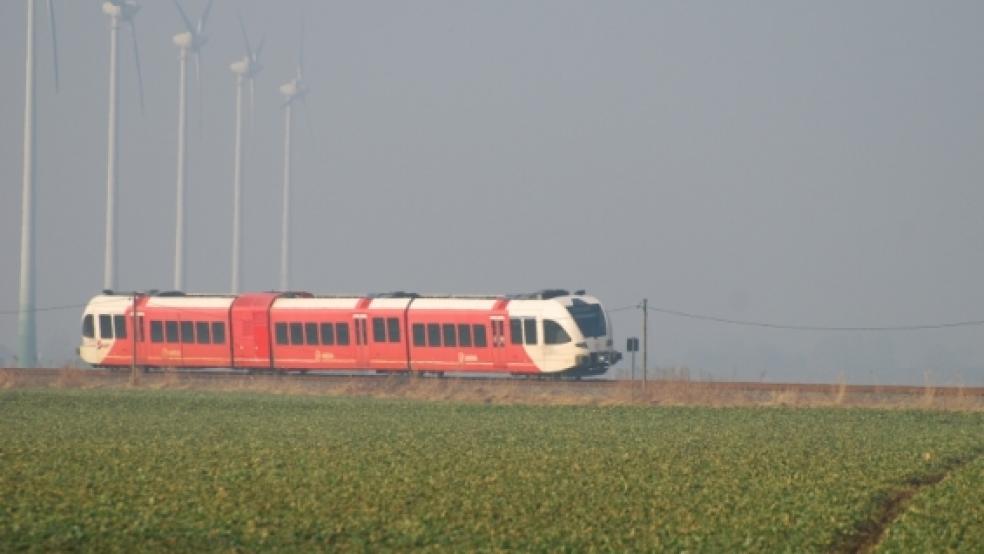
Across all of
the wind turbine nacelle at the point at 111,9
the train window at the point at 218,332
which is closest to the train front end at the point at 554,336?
the train window at the point at 218,332

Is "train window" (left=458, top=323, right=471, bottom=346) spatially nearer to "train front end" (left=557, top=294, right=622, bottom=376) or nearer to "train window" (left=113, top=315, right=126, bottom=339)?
"train front end" (left=557, top=294, right=622, bottom=376)

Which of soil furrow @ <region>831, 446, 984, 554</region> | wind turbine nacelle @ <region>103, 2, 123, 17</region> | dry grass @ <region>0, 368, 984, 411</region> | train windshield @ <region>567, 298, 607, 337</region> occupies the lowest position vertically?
soil furrow @ <region>831, 446, 984, 554</region>

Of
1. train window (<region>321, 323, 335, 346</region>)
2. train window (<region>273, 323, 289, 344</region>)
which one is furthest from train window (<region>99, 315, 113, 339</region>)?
train window (<region>321, 323, 335, 346</region>)

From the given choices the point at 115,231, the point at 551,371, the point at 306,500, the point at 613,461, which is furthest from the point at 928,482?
the point at 115,231

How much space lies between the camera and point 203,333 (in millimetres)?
60031

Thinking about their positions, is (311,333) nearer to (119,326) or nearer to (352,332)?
(352,332)

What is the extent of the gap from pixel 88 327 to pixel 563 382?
20871 mm

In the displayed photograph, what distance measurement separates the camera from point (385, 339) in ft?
184

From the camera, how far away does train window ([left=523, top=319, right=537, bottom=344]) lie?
53.7m

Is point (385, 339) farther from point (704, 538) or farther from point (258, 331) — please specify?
point (704, 538)

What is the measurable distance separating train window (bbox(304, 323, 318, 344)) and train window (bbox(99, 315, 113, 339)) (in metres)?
8.43

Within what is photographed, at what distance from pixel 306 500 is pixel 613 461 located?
24.7ft

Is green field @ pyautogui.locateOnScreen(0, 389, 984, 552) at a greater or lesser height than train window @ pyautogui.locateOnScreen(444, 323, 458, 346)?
lesser

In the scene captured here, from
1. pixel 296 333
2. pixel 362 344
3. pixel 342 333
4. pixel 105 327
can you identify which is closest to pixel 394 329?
pixel 362 344
